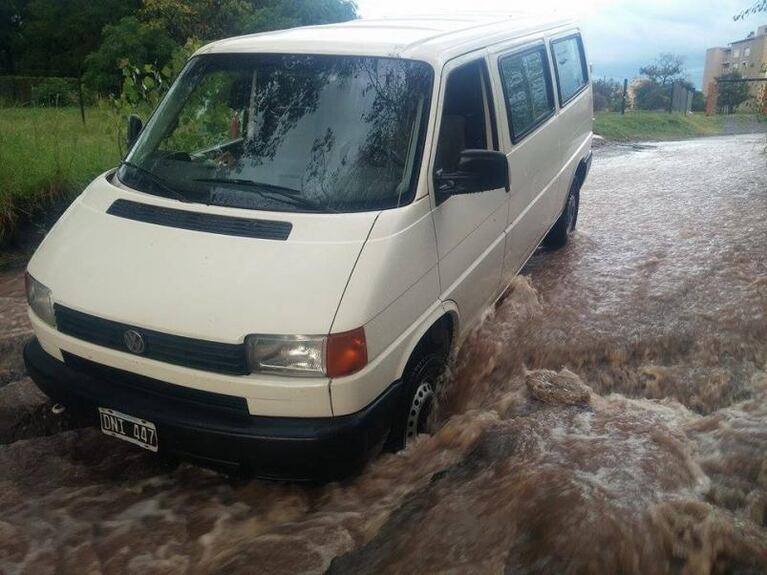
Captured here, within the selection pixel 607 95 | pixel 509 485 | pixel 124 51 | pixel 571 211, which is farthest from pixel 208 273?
pixel 607 95

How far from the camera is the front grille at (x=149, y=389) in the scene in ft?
10.4

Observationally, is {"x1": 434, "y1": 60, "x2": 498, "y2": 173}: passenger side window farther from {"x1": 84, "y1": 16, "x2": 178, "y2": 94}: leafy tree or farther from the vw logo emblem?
{"x1": 84, "y1": 16, "x2": 178, "y2": 94}: leafy tree

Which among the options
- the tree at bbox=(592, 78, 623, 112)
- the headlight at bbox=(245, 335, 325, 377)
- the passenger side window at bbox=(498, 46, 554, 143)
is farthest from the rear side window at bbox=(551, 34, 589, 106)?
the tree at bbox=(592, 78, 623, 112)

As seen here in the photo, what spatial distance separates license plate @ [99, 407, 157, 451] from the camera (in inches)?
129

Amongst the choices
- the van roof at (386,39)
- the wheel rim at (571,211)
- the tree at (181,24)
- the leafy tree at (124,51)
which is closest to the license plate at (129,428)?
the van roof at (386,39)

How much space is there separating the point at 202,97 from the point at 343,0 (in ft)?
76.3

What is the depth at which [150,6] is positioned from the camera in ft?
87.4

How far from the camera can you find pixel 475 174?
372 centimetres

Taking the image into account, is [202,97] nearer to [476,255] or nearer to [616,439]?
[476,255]

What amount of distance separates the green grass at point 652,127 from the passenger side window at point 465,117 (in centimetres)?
1328

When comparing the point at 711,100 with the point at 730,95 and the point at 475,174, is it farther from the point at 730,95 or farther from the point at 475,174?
the point at 475,174

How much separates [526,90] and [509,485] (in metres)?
2.90

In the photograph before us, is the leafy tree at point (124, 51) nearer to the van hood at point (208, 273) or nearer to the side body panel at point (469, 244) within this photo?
the side body panel at point (469, 244)

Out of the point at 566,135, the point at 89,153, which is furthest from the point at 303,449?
the point at 89,153
